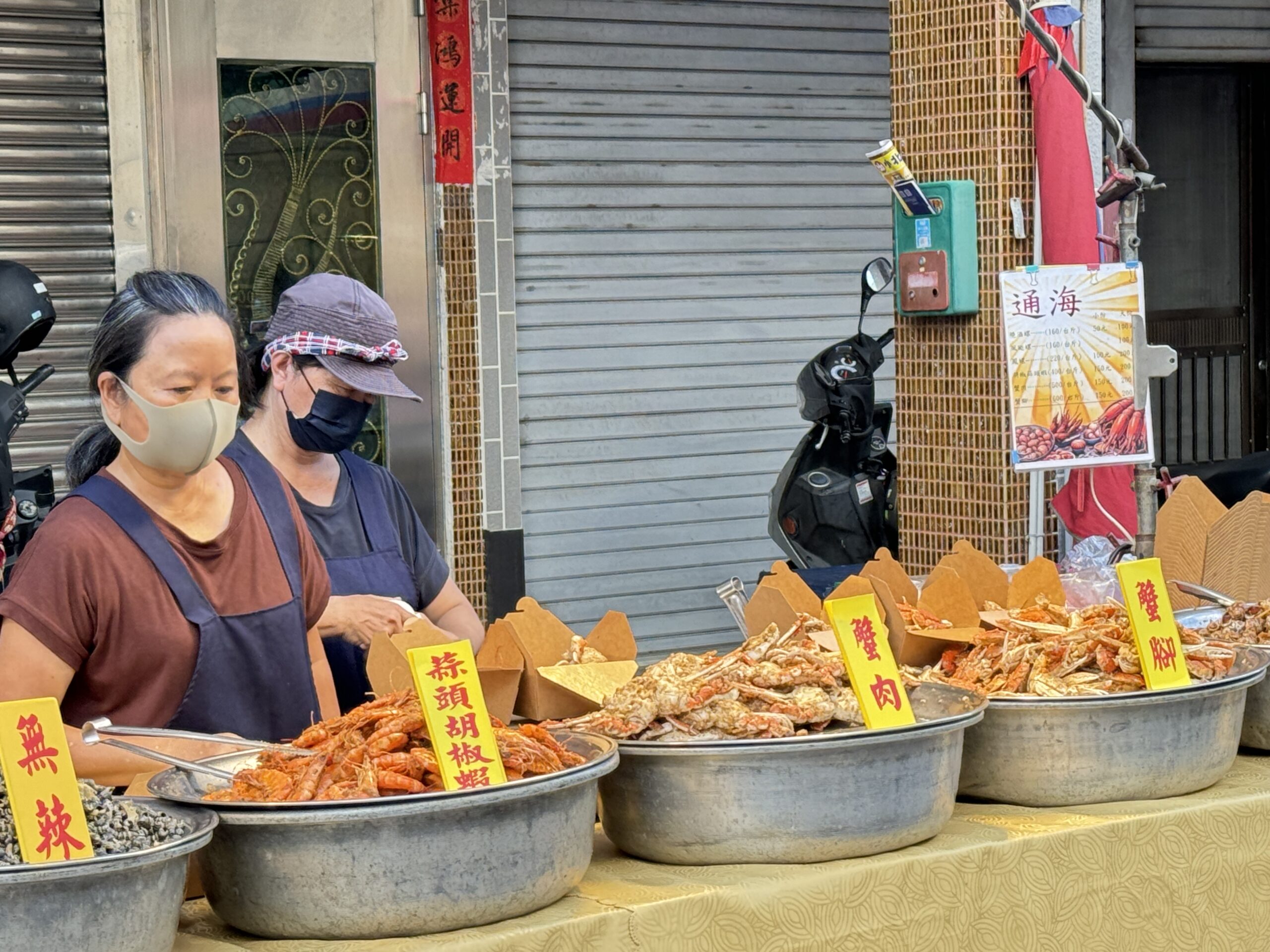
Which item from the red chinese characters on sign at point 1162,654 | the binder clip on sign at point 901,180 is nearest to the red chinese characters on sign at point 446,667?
the red chinese characters on sign at point 1162,654

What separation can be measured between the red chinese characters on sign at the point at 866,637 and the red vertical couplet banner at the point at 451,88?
17.0 feet

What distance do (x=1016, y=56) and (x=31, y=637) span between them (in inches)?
143

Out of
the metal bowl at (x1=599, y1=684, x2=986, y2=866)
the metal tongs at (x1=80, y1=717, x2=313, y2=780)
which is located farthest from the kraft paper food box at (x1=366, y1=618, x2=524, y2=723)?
the metal bowl at (x1=599, y1=684, x2=986, y2=866)

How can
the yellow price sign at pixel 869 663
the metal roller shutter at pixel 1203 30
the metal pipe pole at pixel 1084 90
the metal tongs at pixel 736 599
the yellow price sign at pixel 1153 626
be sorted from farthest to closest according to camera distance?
1. the metal roller shutter at pixel 1203 30
2. the metal pipe pole at pixel 1084 90
3. the metal tongs at pixel 736 599
4. the yellow price sign at pixel 1153 626
5. the yellow price sign at pixel 869 663

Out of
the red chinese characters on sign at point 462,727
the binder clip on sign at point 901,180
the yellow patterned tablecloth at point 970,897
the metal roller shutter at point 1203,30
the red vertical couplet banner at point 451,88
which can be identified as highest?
the metal roller shutter at point 1203,30

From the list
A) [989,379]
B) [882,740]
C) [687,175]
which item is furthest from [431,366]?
[882,740]

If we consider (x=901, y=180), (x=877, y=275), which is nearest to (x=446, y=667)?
(x=901, y=180)

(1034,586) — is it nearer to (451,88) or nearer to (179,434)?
(179,434)

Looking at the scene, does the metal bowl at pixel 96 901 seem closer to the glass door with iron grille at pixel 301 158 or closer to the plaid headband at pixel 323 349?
the plaid headband at pixel 323 349

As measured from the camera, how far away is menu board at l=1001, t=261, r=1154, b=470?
4.27 meters

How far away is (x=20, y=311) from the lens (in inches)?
201

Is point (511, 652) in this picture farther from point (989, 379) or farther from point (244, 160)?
point (244, 160)

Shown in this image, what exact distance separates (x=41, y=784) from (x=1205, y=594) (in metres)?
2.30

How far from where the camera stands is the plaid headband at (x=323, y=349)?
349cm
